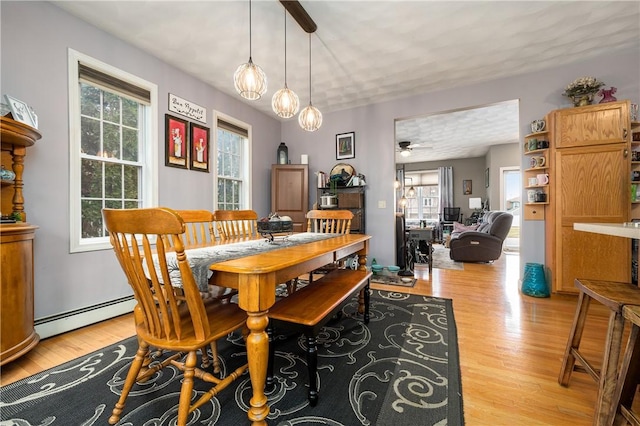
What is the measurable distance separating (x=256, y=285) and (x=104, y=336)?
1975 millimetres

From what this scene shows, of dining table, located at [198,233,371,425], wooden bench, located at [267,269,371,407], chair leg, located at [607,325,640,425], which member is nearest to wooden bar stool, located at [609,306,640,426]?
chair leg, located at [607,325,640,425]

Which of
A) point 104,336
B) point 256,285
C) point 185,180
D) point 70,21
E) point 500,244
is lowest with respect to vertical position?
point 104,336

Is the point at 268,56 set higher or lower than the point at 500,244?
higher

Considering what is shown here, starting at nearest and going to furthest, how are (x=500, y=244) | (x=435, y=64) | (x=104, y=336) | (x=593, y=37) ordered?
1. (x=104, y=336)
2. (x=593, y=37)
3. (x=435, y=64)
4. (x=500, y=244)

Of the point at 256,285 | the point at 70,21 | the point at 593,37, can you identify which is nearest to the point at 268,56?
the point at 70,21

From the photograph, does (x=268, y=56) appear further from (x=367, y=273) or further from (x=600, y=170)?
(x=600, y=170)

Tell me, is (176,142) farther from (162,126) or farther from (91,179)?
(91,179)

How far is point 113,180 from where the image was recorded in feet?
8.77

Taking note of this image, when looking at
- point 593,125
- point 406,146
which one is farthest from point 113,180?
point 406,146

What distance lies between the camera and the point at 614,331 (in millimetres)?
1135

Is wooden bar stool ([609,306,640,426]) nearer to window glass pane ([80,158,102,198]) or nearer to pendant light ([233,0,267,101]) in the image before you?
pendant light ([233,0,267,101])

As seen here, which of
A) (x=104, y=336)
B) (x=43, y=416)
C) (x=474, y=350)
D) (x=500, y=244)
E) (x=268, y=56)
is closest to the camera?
(x=43, y=416)

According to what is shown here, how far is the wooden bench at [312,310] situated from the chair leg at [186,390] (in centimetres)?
41

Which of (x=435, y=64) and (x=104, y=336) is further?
(x=435, y=64)
